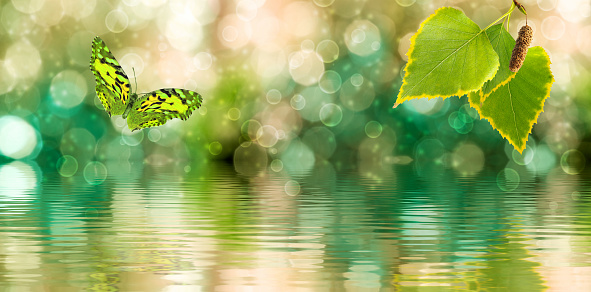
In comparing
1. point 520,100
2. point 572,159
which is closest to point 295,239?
point 520,100

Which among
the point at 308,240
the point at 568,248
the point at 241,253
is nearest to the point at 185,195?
the point at 308,240

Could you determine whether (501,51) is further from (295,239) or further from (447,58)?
(295,239)

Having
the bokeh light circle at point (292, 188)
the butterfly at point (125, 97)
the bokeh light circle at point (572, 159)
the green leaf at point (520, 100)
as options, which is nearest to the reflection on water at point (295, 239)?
the bokeh light circle at point (292, 188)

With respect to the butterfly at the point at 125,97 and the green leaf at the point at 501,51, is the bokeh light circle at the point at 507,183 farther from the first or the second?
the green leaf at the point at 501,51

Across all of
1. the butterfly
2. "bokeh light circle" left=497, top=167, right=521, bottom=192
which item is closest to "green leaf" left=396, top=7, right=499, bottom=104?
the butterfly

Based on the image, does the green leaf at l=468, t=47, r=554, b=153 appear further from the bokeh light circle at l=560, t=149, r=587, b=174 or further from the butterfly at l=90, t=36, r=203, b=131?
the bokeh light circle at l=560, t=149, r=587, b=174

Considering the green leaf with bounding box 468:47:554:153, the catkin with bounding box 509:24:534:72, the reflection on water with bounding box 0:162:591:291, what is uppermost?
the catkin with bounding box 509:24:534:72
